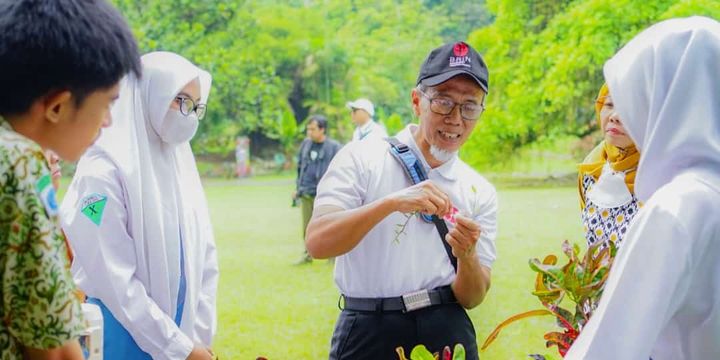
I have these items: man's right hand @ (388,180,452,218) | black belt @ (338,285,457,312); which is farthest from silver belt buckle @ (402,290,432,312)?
man's right hand @ (388,180,452,218)

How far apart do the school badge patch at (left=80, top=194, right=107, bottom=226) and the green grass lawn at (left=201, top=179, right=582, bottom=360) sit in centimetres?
313

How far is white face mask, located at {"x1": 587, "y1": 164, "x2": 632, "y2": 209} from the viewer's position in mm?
2125

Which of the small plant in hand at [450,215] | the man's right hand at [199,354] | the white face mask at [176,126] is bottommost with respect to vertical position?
the man's right hand at [199,354]

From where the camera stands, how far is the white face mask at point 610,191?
6.97 ft

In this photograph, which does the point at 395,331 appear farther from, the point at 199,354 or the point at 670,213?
the point at 670,213

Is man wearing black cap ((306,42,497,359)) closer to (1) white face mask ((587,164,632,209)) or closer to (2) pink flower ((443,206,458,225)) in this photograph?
(2) pink flower ((443,206,458,225))

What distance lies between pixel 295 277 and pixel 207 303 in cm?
497

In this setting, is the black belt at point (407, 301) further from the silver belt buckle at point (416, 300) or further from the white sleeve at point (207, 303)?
the white sleeve at point (207, 303)

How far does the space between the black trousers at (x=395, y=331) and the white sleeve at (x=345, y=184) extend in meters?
0.27

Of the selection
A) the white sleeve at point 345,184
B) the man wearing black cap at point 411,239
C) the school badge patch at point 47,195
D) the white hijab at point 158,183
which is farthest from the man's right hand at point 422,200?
the school badge patch at point 47,195

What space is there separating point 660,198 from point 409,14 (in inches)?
332

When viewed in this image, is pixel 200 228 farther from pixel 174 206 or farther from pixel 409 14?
pixel 409 14

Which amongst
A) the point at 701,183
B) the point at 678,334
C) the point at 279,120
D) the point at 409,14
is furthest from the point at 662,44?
the point at 279,120

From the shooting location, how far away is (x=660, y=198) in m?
1.11
